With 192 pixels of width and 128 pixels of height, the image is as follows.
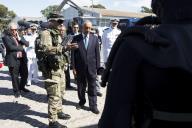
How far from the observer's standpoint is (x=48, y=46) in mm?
6770

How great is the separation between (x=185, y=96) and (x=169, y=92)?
68mm

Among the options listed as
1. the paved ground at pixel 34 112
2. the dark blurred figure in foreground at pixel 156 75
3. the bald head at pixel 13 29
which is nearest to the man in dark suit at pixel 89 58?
the paved ground at pixel 34 112

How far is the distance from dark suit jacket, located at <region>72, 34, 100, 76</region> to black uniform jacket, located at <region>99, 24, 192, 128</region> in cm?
664

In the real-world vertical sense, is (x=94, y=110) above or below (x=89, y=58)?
below

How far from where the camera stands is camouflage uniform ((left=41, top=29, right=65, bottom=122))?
22.3 feet

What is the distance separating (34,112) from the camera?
8.43 metres

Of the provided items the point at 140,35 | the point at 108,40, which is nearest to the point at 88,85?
the point at 108,40

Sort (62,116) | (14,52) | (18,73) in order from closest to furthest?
1. (62,116)
2. (14,52)
3. (18,73)

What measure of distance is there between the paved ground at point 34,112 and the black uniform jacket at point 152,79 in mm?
5600

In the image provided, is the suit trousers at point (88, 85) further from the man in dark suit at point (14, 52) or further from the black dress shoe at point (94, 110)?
the man in dark suit at point (14, 52)

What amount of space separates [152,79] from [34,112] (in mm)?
6984

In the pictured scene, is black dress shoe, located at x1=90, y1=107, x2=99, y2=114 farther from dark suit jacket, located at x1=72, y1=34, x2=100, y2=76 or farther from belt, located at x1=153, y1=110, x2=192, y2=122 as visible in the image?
belt, located at x1=153, y1=110, x2=192, y2=122

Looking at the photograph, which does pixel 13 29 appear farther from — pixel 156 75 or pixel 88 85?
pixel 156 75

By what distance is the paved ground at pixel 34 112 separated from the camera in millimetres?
7500
